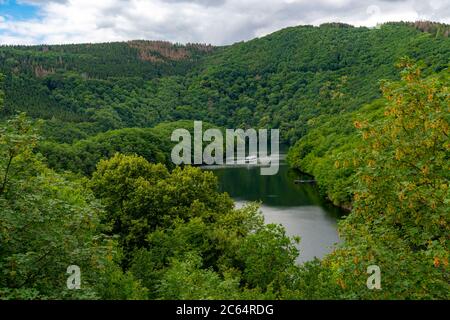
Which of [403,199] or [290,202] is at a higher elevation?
[403,199]

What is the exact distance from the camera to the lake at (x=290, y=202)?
57000 mm

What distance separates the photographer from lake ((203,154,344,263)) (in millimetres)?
57000

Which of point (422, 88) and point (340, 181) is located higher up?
point (422, 88)

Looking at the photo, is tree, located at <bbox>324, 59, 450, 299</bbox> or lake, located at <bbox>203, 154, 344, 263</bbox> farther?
lake, located at <bbox>203, 154, 344, 263</bbox>

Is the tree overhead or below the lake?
overhead

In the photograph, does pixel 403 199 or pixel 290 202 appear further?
pixel 290 202

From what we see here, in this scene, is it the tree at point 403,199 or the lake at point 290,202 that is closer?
the tree at point 403,199

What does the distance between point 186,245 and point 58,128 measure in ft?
346

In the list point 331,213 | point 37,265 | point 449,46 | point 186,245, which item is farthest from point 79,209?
point 449,46

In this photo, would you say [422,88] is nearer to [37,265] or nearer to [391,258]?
[391,258]

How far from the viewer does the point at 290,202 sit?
79.4 m

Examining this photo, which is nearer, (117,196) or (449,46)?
(117,196)

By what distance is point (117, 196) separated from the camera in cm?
4106

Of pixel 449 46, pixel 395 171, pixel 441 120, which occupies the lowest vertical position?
pixel 395 171
